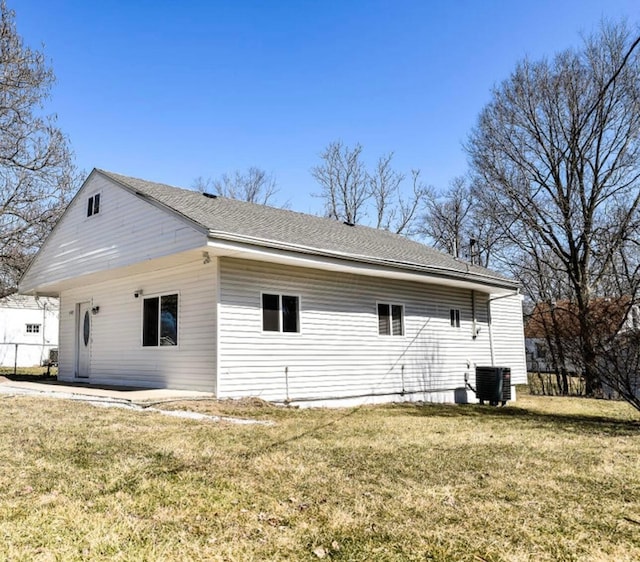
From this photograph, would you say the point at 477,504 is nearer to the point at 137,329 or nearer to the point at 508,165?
the point at 137,329

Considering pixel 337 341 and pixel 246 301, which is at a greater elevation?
pixel 246 301

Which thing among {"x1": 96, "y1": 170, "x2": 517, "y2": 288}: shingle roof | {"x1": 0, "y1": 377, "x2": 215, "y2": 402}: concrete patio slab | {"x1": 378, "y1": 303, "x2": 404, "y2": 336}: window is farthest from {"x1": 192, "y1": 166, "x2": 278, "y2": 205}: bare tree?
{"x1": 0, "y1": 377, "x2": 215, "y2": 402}: concrete patio slab

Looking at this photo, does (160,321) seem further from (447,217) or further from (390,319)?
(447,217)

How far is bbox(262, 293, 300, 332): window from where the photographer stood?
10.5 meters

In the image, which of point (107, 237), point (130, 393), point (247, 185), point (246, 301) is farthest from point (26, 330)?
point (246, 301)

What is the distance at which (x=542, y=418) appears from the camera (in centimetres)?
1044

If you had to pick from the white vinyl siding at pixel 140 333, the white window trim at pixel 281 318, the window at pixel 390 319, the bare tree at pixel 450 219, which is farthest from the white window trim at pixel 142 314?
the bare tree at pixel 450 219

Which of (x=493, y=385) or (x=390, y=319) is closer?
(x=390, y=319)

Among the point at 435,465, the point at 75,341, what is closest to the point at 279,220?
the point at 75,341

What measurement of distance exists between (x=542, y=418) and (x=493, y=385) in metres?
3.41

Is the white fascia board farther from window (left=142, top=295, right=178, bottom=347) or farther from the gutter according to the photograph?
window (left=142, top=295, right=178, bottom=347)

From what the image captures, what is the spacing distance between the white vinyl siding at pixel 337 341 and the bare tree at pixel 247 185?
23462 millimetres

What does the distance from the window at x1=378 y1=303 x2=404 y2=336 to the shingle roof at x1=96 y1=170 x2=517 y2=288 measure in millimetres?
1196

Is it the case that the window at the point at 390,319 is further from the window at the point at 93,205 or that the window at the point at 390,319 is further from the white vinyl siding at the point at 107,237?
the window at the point at 93,205
